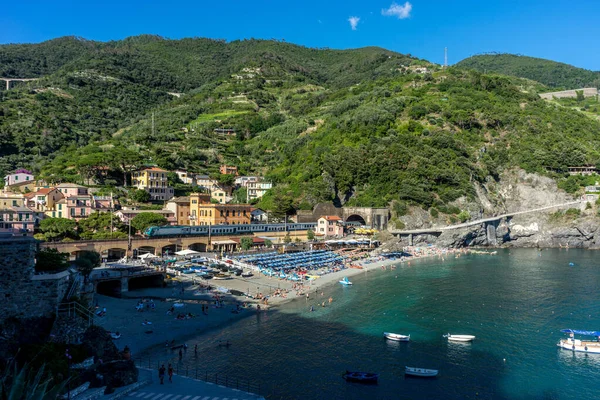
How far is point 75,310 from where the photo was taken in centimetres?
2252

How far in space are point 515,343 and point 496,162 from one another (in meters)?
73.3

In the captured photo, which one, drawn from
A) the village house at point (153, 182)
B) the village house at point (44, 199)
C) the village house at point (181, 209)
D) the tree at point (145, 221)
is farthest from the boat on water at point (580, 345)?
the village house at point (153, 182)

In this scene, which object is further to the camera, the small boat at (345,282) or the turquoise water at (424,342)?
the small boat at (345,282)

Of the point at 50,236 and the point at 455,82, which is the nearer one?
the point at 50,236

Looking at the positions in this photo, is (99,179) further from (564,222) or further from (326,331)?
(564,222)

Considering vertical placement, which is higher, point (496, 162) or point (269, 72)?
point (269, 72)

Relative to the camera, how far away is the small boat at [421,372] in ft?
88.1

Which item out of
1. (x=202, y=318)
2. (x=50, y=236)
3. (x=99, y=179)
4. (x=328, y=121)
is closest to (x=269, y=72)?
(x=328, y=121)

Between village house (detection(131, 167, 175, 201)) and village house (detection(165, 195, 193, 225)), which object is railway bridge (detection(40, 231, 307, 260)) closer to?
village house (detection(165, 195, 193, 225))

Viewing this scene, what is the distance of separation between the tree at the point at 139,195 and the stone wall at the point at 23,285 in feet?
160

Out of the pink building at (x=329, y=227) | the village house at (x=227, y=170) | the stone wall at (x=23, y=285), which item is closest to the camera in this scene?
the stone wall at (x=23, y=285)

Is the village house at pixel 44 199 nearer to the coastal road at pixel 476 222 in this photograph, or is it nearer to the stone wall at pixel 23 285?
the stone wall at pixel 23 285

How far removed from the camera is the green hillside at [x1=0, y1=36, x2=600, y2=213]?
280 ft

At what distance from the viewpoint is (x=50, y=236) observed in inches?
1955
